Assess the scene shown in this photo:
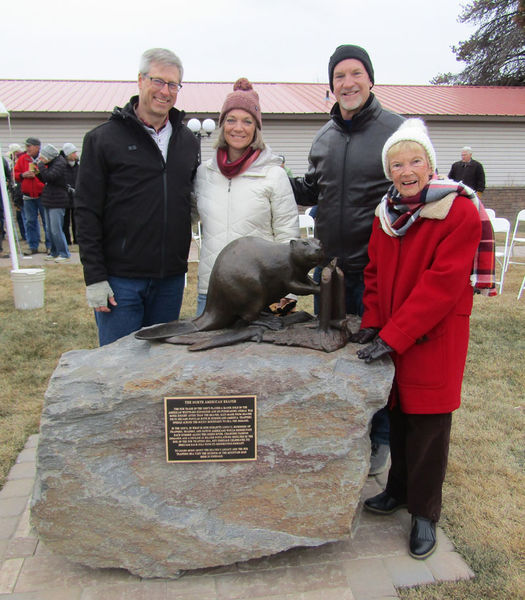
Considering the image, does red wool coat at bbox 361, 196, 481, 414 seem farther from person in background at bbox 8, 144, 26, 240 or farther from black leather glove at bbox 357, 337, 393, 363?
person in background at bbox 8, 144, 26, 240

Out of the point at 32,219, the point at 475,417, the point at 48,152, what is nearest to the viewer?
the point at 475,417

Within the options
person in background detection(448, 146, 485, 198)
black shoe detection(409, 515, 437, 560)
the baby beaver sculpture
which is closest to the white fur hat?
the baby beaver sculpture

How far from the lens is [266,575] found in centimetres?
259

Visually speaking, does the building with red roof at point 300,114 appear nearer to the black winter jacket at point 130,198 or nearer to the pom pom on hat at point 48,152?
the pom pom on hat at point 48,152

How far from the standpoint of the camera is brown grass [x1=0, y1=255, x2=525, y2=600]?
267cm

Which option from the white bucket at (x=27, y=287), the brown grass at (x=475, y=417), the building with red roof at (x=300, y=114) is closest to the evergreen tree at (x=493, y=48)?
the building with red roof at (x=300, y=114)

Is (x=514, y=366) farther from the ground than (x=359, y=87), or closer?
closer

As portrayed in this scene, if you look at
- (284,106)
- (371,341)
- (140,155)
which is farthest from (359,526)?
(284,106)

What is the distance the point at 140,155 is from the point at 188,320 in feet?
3.26

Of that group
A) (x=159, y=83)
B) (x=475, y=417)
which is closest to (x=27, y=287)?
(x=159, y=83)

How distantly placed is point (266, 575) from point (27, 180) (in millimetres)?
10472

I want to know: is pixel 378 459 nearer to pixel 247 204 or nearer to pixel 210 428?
pixel 210 428

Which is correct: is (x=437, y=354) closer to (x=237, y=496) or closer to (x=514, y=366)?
(x=237, y=496)

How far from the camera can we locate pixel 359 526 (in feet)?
9.66
